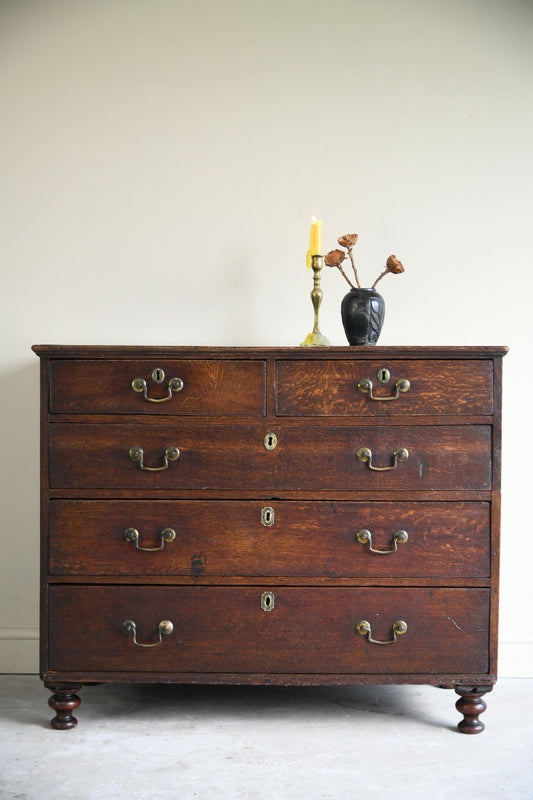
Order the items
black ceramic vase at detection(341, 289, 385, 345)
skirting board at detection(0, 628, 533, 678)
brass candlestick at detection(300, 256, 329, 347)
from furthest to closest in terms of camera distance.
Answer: skirting board at detection(0, 628, 533, 678), brass candlestick at detection(300, 256, 329, 347), black ceramic vase at detection(341, 289, 385, 345)

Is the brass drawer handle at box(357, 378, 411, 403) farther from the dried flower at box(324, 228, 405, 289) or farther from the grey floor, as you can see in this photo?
the grey floor

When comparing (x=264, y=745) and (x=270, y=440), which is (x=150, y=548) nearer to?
(x=270, y=440)

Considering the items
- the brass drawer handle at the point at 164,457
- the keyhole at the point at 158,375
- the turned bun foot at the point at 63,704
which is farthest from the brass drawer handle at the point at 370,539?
the turned bun foot at the point at 63,704

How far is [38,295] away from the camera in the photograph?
8.93ft

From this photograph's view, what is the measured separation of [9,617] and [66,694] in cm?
67

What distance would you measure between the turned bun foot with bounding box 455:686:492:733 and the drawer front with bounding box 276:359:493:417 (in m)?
0.83

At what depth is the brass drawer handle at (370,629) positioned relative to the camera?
2.08 metres

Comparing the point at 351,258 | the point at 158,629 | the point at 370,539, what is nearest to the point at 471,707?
the point at 370,539

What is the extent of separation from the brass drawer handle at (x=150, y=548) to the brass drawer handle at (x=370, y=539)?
548 mm

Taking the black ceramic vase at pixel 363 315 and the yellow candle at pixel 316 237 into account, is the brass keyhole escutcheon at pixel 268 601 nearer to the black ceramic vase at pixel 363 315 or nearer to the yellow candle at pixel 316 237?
the black ceramic vase at pixel 363 315

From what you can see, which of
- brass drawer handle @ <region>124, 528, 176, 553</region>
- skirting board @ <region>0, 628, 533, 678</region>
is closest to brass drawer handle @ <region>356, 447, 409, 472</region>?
brass drawer handle @ <region>124, 528, 176, 553</region>

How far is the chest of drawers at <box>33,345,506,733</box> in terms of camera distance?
210 cm

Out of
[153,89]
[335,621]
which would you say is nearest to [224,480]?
[335,621]

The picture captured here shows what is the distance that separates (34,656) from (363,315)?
69.2 inches
